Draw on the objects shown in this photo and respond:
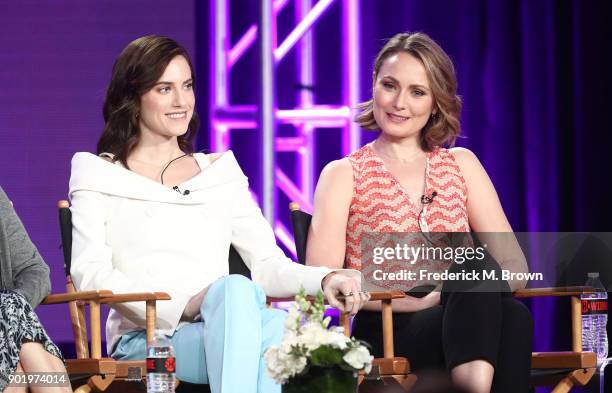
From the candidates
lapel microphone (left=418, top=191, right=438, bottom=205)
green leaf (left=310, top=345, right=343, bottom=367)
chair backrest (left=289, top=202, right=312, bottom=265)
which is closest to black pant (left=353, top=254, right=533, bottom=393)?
lapel microphone (left=418, top=191, right=438, bottom=205)

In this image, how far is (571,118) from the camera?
5199 mm

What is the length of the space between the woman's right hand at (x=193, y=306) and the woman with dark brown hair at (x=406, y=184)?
507 millimetres

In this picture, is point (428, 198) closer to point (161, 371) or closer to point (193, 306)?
point (193, 306)

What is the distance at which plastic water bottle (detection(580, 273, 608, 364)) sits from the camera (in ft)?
14.2

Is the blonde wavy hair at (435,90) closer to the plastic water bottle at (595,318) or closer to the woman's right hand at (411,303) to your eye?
the woman's right hand at (411,303)

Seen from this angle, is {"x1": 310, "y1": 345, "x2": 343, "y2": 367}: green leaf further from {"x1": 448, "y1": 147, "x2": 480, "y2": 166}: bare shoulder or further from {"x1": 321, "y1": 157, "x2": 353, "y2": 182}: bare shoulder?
{"x1": 448, "y1": 147, "x2": 480, "y2": 166}: bare shoulder

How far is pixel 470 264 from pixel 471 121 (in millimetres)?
2270

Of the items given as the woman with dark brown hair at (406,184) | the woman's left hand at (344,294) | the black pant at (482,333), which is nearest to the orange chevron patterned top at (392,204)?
the woman with dark brown hair at (406,184)

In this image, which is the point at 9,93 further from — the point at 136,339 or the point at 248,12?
the point at 136,339

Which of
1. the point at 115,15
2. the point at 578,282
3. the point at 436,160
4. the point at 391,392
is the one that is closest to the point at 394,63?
the point at 436,160

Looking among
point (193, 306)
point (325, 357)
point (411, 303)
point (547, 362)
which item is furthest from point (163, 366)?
point (547, 362)

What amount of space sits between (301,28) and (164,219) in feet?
6.92

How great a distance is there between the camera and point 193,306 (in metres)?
3.08

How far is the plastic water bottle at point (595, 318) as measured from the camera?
14.2ft
